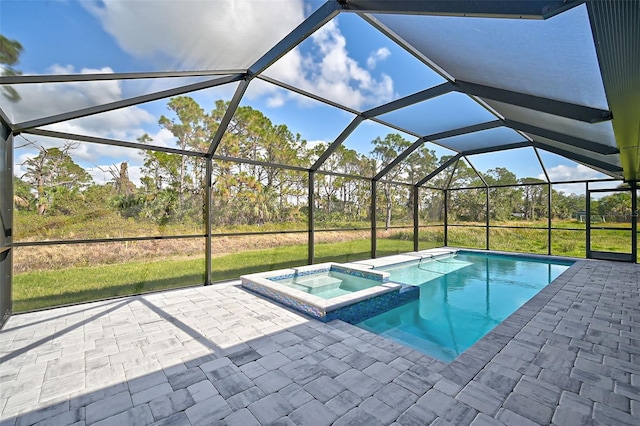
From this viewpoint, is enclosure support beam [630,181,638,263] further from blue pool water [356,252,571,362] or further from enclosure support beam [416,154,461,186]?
enclosure support beam [416,154,461,186]

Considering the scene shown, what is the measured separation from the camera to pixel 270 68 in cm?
436

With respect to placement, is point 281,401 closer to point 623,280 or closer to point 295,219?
point 623,280

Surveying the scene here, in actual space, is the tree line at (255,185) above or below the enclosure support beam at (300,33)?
below

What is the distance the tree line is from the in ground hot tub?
110 inches

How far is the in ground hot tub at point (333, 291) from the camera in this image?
4.42 m

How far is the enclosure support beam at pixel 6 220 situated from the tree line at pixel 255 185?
3283mm

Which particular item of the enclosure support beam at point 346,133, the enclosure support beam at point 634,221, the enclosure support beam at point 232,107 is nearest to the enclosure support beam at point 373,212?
the enclosure support beam at point 346,133

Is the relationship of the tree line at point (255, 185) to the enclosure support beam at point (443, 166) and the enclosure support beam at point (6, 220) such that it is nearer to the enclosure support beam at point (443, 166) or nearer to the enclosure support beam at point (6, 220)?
the enclosure support beam at point (443, 166)

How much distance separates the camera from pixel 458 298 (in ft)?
21.7

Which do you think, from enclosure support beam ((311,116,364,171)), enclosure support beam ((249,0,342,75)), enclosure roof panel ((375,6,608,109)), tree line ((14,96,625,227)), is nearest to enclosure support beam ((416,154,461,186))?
tree line ((14,96,625,227))

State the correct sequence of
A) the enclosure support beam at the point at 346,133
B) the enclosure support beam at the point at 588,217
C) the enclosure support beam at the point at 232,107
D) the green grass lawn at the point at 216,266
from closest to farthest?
the enclosure support beam at the point at 232,107
the enclosure support beam at the point at 346,133
the green grass lawn at the point at 216,266
the enclosure support beam at the point at 588,217

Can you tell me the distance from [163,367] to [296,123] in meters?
7.07

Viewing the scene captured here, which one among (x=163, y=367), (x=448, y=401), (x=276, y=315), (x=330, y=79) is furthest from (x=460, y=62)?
(x=163, y=367)

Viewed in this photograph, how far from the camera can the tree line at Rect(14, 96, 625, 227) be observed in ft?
24.3
